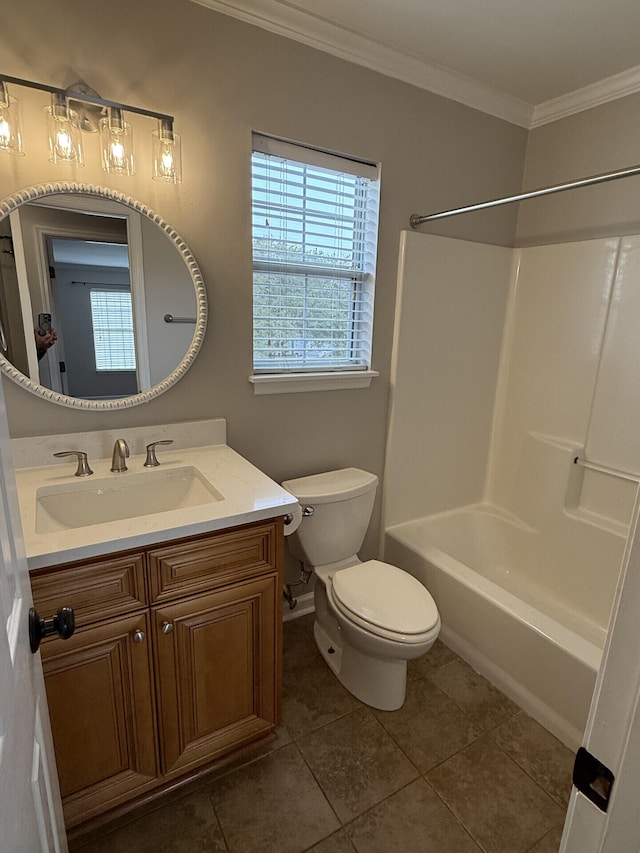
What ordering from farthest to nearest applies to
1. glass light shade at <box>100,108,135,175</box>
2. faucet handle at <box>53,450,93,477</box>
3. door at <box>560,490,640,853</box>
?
1. faucet handle at <box>53,450,93,477</box>
2. glass light shade at <box>100,108,135,175</box>
3. door at <box>560,490,640,853</box>

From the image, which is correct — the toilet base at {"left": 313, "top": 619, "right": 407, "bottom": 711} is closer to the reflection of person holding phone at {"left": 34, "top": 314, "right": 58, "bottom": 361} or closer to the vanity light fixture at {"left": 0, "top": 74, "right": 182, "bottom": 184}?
the reflection of person holding phone at {"left": 34, "top": 314, "right": 58, "bottom": 361}

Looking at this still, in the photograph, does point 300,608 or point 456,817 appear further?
point 300,608

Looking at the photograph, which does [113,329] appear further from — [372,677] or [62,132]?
[372,677]

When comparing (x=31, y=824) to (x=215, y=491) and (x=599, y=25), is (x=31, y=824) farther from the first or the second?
(x=599, y=25)

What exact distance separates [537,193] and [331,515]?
1417mm

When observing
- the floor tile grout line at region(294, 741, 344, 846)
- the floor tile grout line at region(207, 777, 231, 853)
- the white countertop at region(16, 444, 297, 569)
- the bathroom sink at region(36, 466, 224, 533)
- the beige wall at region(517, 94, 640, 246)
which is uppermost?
the beige wall at region(517, 94, 640, 246)

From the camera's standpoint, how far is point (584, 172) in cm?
213

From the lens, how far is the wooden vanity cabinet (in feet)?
3.74

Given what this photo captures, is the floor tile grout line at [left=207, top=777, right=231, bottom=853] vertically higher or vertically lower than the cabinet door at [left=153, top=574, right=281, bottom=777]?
lower

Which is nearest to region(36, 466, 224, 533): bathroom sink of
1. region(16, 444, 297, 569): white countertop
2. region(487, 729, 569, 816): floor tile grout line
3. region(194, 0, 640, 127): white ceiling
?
region(16, 444, 297, 569): white countertop

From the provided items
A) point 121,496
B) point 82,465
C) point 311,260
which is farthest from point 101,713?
Answer: point 311,260

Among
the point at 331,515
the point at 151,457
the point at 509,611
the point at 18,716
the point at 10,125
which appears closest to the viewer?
the point at 18,716

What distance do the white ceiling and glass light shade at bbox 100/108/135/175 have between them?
1.69ft

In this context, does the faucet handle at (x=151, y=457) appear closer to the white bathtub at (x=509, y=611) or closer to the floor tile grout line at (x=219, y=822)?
the floor tile grout line at (x=219, y=822)
